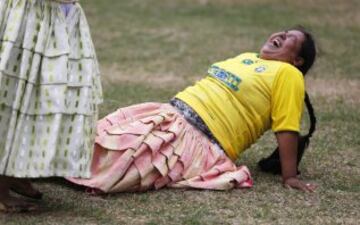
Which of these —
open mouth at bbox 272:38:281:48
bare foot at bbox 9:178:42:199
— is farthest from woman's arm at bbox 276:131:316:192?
bare foot at bbox 9:178:42:199

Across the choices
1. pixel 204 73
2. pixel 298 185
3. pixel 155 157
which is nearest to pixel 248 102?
pixel 298 185

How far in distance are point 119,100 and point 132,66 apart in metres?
1.87

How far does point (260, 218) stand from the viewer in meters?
3.98

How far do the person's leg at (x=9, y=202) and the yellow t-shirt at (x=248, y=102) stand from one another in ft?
3.93

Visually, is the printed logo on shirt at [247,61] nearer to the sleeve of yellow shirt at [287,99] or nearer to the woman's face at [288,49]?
the woman's face at [288,49]

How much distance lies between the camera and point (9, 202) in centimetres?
391

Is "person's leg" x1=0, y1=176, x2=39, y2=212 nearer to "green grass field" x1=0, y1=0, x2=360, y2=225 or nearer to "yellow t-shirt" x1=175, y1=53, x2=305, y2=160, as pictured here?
"green grass field" x1=0, y1=0, x2=360, y2=225

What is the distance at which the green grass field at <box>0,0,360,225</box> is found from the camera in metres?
4.03

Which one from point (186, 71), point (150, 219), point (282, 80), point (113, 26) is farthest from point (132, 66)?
point (150, 219)

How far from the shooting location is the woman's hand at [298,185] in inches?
176

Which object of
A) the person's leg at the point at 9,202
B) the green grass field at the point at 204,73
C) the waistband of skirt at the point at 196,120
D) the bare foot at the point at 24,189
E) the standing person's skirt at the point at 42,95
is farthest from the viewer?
the waistband of skirt at the point at 196,120

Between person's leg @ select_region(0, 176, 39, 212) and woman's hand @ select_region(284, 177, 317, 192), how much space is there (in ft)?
4.81

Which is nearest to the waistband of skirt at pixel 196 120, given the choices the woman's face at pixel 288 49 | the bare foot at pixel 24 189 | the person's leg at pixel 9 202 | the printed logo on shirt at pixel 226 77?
the printed logo on shirt at pixel 226 77

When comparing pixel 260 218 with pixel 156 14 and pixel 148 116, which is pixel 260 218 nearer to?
pixel 148 116
